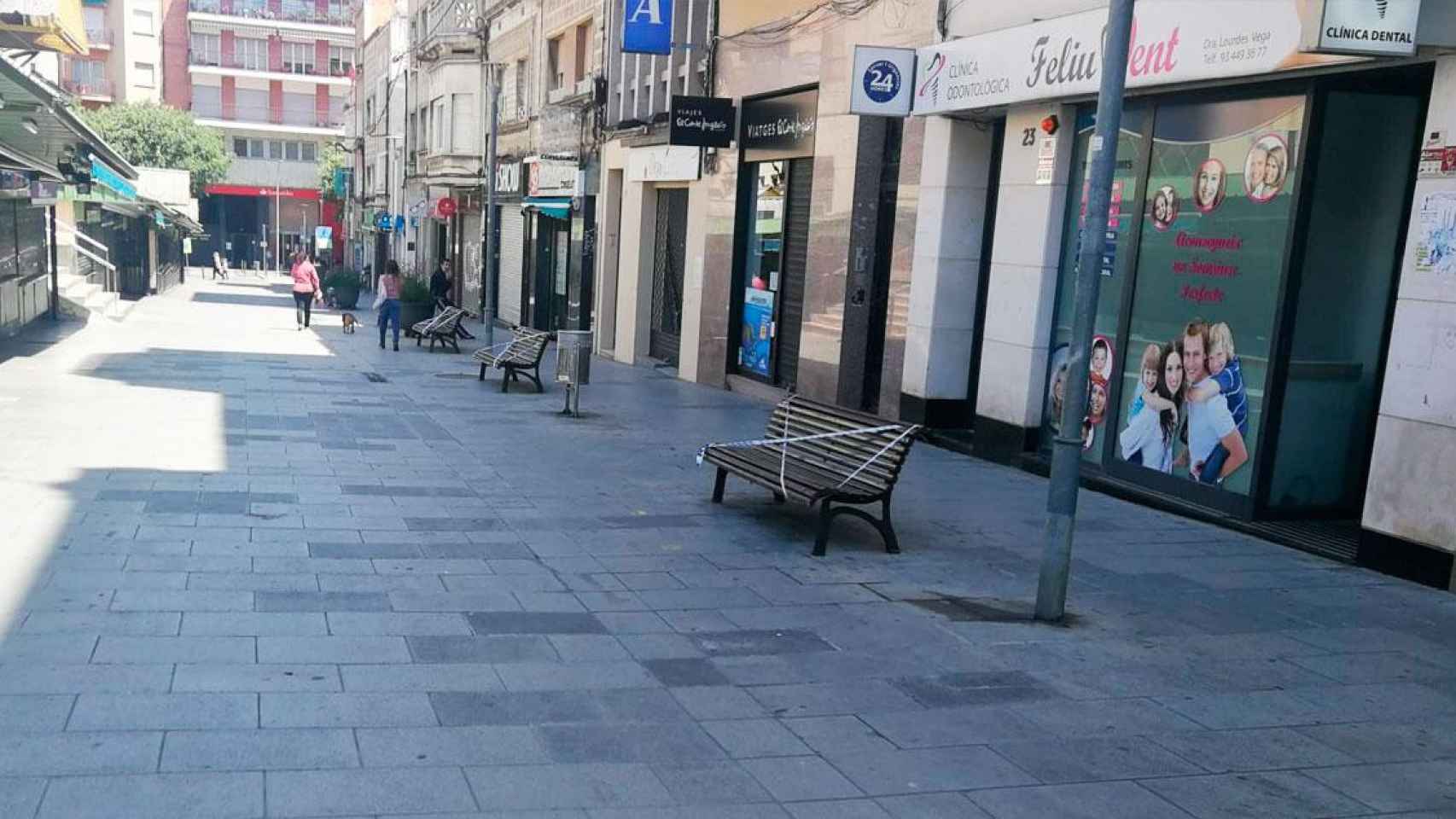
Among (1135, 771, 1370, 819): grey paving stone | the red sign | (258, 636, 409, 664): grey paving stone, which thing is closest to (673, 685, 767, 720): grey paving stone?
(258, 636, 409, 664): grey paving stone

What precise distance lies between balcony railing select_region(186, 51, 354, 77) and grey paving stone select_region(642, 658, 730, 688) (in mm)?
72838

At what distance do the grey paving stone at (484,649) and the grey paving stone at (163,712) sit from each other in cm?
89

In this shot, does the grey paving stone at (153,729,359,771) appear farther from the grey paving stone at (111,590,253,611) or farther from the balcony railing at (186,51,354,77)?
the balcony railing at (186,51,354,77)

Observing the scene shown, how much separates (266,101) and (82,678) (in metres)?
76.0

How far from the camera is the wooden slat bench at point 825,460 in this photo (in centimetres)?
823

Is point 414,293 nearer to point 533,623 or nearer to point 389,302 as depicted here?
point 389,302

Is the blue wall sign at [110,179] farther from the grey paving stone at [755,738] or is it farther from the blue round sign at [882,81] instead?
the grey paving stone at [755,738]

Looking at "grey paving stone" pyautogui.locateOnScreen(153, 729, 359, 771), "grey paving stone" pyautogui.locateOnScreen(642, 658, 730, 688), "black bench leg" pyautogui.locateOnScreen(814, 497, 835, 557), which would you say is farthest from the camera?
"black bench leg" pyautogui.locateOnScreen(814, 497, 835, 557)

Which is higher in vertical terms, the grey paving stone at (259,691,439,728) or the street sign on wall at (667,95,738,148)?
the street sign on wall at (667,95,738,148)

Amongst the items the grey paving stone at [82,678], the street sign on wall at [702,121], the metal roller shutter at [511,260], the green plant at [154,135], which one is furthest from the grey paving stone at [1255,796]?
the green plant at [154,135]

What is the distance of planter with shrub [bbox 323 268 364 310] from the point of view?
3575 centimetres

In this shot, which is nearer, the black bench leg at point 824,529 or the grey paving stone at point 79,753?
the grey paving stone at point 79,753

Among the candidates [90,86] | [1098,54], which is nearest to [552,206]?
[1098,54]

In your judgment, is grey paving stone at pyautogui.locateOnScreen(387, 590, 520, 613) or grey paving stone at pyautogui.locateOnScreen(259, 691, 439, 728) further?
grey paving stone at pyautogui.locateOnScreen(387, 590, 520, 613)
